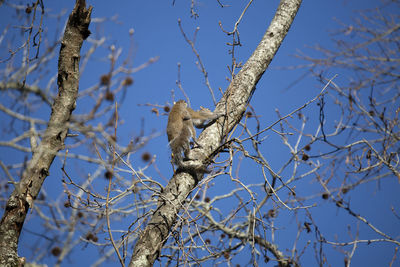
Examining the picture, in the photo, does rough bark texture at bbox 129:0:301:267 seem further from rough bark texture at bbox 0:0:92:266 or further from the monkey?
rough bark texture at bbox 0:0:92:266

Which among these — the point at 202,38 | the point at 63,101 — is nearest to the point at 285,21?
the point at 63,101

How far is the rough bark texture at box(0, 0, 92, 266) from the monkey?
5.30 ft

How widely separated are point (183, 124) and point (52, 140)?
8.27 ft

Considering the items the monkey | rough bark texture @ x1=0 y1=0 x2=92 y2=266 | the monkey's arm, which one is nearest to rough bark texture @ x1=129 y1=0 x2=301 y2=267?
the monkey

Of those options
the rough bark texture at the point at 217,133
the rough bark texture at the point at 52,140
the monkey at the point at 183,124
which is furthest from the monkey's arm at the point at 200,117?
the rough bark texture at the point at 52,140

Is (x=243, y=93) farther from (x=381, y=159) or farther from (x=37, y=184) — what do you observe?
(x=37, y=184)

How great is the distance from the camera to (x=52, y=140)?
2.56m

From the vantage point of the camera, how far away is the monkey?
434 cm

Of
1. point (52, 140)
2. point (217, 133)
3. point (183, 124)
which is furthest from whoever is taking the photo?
point (183, 124)

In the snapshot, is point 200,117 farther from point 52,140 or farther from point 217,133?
point 52,140

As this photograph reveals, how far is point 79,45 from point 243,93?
199cm

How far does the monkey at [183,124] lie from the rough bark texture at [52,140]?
1.62 m

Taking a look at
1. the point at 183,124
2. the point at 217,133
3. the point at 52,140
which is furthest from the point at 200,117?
the point at 52,140

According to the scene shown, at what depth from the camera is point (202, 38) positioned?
2670 inches
